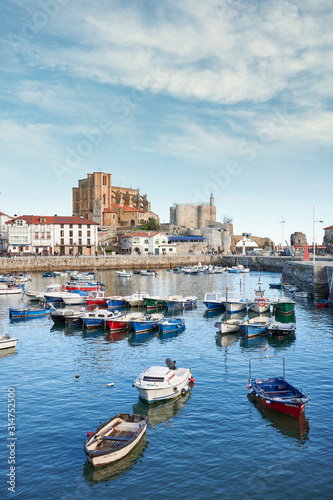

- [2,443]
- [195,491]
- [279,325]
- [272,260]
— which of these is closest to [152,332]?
[279,325]

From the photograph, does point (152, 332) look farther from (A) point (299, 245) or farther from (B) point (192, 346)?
(A) point (299, 245)

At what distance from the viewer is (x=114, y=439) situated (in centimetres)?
1677

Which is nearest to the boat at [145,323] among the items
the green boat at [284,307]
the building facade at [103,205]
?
the green boat at [284,307]

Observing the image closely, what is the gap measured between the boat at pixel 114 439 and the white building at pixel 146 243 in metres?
112

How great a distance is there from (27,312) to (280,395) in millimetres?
32540

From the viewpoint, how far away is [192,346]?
33.6 meters

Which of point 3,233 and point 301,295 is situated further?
point 3,233

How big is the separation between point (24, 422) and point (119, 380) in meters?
6.71

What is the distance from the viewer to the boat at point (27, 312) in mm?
44719

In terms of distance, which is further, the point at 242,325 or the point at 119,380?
the point at 242,325

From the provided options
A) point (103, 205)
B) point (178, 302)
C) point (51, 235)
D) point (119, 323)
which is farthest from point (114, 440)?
point (103, 205)

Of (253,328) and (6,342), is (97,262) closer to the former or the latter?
(253,328)

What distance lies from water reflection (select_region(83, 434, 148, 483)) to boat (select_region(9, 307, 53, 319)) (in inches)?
1243

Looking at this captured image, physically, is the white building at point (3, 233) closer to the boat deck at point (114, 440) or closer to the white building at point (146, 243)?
the white building at point (146, 243)
